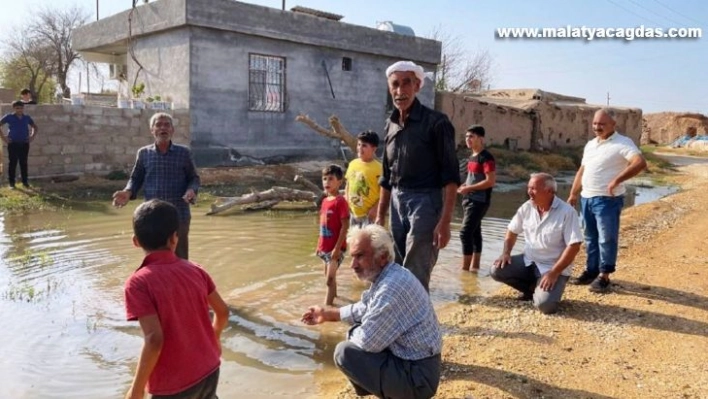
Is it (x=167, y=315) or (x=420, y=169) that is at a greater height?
(x=420, y=169)

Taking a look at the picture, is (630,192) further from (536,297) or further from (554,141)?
(536,297)

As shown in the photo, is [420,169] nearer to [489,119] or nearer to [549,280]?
[549,280]

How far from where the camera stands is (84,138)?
13.7m

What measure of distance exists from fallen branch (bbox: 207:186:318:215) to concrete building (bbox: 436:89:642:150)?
11.8 meters

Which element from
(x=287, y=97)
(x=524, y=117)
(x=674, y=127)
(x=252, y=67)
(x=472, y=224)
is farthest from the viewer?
(x=674, y=127)

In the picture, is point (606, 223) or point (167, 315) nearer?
point (167, 315)

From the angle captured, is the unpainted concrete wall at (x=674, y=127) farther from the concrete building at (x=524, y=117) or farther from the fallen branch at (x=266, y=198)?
the fallen branch at (x=266, y=198)

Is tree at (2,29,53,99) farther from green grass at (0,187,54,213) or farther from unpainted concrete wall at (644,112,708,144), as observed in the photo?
unpainted concrete wall at (644,112,708,144)

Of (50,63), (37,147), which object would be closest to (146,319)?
(37,147)

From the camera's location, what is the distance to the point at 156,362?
2428 mm

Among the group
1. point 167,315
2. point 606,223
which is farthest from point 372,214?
point 167,315

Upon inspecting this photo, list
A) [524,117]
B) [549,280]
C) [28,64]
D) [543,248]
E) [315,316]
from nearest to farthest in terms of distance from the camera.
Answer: [315,316] < [549,280] < [543,248] < [524,117] < [28,64]

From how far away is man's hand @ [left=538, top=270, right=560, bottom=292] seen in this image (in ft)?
16.8

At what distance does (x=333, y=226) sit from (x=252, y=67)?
12.2m
